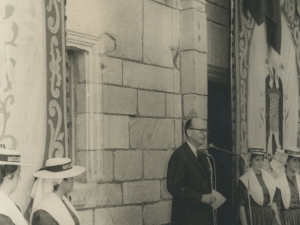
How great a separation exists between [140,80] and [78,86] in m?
0.83

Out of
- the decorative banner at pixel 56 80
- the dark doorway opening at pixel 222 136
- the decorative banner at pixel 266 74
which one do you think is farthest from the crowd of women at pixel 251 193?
the dark doorway opening at pixel 222 136

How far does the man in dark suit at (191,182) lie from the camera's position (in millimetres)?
5793

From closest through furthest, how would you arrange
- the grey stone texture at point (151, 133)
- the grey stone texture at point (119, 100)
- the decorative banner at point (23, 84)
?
the decorative banner at point (23, 84) → the grey stone texture at point (119, 100) → the grey stone texture at point (151, 133)

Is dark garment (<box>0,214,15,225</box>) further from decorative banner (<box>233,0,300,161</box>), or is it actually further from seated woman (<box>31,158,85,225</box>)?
decorative banner (<box>233,0,300,161</box>)

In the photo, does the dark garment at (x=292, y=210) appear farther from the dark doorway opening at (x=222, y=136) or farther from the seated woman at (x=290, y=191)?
the dark doorway opening at (x=222, y=136)

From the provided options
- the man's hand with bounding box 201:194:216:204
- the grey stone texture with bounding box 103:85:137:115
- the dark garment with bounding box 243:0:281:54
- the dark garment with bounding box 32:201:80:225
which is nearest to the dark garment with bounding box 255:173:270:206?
the man's hand with bounding box 201:194:216:204

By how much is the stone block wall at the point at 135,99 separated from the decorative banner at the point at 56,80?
67 cm

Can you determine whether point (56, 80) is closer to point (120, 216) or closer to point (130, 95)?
point (130, 95)

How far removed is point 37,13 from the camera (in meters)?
4.84

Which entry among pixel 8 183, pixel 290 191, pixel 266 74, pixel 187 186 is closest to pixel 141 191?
pixel 187 186

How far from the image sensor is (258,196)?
6.82 metres

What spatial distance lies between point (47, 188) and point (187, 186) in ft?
5.76

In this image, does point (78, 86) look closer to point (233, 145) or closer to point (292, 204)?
point (233, 145)

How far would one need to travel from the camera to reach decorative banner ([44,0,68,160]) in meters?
4.92
